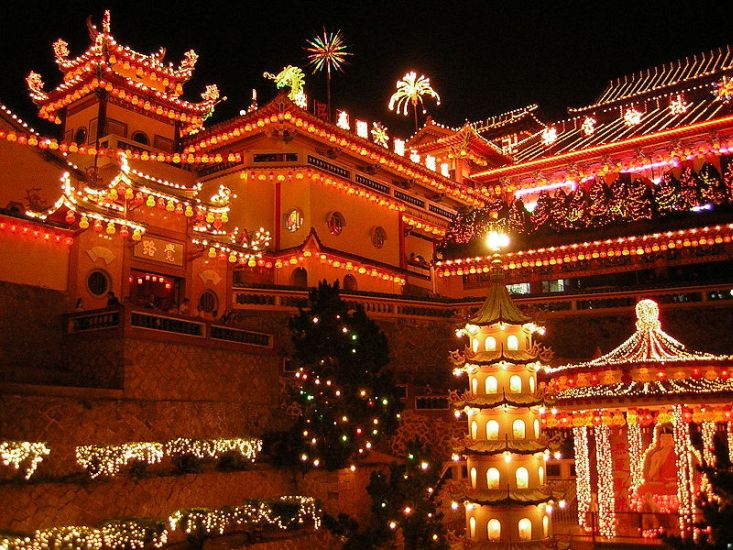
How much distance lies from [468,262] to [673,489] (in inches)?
591

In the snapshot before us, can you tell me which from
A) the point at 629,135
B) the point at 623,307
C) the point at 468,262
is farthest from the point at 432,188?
the point at 623,307

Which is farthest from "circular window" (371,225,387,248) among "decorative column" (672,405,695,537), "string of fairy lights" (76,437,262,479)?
"decorative column" (672,405,695,537)

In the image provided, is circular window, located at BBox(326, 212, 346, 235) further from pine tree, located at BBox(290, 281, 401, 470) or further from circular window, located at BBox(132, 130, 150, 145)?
pine tree, located at BBox(290, 281, 401, 470)

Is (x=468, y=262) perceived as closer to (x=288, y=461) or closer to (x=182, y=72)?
(x=182, y=72)

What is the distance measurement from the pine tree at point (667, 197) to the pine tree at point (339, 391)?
48.5 feet

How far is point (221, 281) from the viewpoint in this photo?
23.7 m

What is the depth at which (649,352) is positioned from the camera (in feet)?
52.3

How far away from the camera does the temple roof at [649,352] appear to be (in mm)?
15344

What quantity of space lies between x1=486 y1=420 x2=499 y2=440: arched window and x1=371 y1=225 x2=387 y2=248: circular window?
17.5 metres

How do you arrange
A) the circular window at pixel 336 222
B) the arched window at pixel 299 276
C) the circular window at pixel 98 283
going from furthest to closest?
the circular window at pixel 336 222 < the arched window at pixel 299 276 < the circular window at pixel 98 283

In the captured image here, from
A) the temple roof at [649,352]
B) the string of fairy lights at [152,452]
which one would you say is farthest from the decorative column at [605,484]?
the string of fairy lights at [152,452]

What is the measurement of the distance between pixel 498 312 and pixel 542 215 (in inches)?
658

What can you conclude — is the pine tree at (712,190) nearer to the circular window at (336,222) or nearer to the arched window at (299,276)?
the circular window at (336,222)

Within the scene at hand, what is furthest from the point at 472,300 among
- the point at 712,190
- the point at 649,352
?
the point at 649,352
